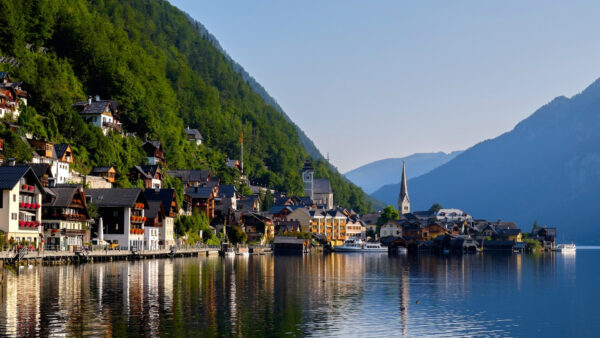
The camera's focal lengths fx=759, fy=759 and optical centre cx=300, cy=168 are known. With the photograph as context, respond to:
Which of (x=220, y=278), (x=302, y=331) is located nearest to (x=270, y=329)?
(x=302, y=331)

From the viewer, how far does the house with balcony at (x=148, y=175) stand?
454ft

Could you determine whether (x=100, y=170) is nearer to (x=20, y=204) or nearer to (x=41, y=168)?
(x=41, y=168)

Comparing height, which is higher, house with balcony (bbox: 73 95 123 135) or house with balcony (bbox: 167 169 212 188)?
house with balcony (bbox: 73 95 123 135)

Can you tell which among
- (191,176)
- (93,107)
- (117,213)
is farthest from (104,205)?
(191,176)

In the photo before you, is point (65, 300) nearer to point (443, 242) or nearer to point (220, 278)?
point (220, 278)

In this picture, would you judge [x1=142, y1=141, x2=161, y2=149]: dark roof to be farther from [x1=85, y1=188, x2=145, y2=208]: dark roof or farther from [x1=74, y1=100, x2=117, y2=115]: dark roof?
[x1=85, y1=188, x2=145, y2=208]: dark roof

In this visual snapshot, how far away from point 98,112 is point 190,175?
35.9 metres

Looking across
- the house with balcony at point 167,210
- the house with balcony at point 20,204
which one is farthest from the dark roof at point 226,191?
the house with balcony at point 20,204

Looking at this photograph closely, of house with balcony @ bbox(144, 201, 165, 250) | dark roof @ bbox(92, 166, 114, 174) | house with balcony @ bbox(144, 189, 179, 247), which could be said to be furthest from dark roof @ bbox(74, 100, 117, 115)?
house with balcony @ bbox(144, 201, 165, 250)

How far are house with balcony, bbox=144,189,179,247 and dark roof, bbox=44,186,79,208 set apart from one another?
88.3 ft

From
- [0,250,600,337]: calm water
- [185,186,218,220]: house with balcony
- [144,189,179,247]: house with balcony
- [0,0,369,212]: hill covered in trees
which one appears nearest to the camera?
[0,250,600,337]: calm water

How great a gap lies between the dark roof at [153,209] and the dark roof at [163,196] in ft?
16.8

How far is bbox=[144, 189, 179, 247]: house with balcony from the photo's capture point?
12475 cm

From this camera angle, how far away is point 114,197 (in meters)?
110
